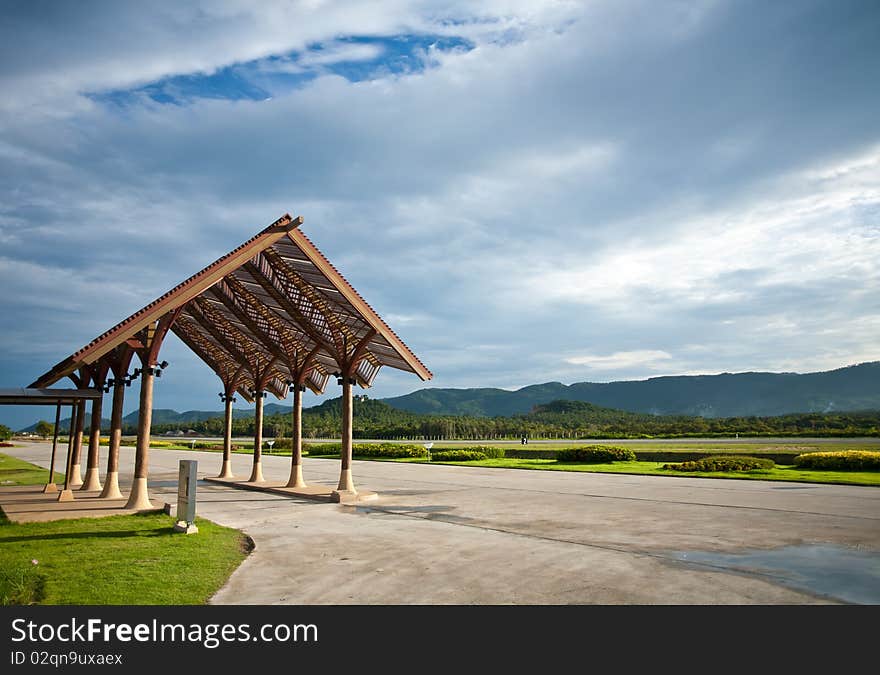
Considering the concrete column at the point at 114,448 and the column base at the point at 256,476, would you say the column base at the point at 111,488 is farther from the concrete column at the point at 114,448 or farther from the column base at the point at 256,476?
the column base at the point at 256,476

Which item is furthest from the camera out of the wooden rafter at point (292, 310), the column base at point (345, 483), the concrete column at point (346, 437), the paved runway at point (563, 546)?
the concrete column at point (346, 437)

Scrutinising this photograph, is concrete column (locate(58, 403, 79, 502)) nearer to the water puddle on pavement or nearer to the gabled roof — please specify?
the gabled roof

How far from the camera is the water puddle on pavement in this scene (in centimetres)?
729

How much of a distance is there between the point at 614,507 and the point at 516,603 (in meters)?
9.60

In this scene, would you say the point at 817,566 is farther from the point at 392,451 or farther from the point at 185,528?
the point at 392,451

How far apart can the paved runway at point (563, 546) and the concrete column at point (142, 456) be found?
4.90 ft

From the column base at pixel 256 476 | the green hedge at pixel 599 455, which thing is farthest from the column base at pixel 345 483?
the green hedge at pixel 599 455

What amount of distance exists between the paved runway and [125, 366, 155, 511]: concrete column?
1.49m

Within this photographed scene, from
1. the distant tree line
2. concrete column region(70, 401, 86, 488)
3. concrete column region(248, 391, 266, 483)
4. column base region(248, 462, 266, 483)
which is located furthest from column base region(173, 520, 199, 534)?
the distant tree line

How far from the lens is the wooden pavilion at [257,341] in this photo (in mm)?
14375

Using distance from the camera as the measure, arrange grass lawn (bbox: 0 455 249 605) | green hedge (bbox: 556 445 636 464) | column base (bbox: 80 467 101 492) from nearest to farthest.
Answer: grass lawn (bbox: 0 455 249 605) < column base (bbox: 80 467 101 492) < green hedge (bbox: 556 445 636 464)

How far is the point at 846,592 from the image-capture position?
7.18m
